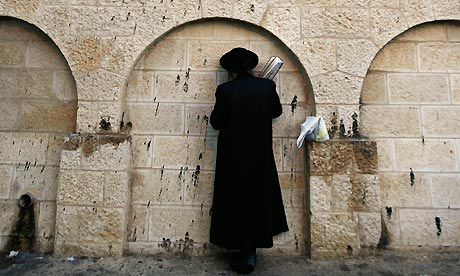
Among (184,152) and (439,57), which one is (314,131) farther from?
(439,57)

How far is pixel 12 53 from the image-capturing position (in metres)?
3.49

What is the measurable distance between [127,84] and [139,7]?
0.80 metres

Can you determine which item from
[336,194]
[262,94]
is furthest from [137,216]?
[336,194]

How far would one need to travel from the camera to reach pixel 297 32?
3316mm

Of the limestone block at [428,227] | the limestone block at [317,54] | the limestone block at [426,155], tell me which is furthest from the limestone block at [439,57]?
the limestone block at [428,227]

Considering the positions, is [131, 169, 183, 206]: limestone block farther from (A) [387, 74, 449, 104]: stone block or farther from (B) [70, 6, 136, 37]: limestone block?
(A) [387, 74, 449, 104]: stone block

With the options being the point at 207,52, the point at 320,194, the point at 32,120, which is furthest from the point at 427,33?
the point at 32,120

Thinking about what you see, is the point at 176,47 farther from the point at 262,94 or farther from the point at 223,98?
the point at 262,94

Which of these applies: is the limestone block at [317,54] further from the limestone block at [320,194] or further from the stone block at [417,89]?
the limestone block at [320,194]

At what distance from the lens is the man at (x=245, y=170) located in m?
2.82

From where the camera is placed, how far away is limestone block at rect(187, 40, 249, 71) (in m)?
3.41

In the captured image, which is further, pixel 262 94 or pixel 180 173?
pixel 180 173

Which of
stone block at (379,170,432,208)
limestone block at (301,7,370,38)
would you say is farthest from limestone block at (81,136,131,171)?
stone block at (379,170,432,208)

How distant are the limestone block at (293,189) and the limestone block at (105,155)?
157 cm
